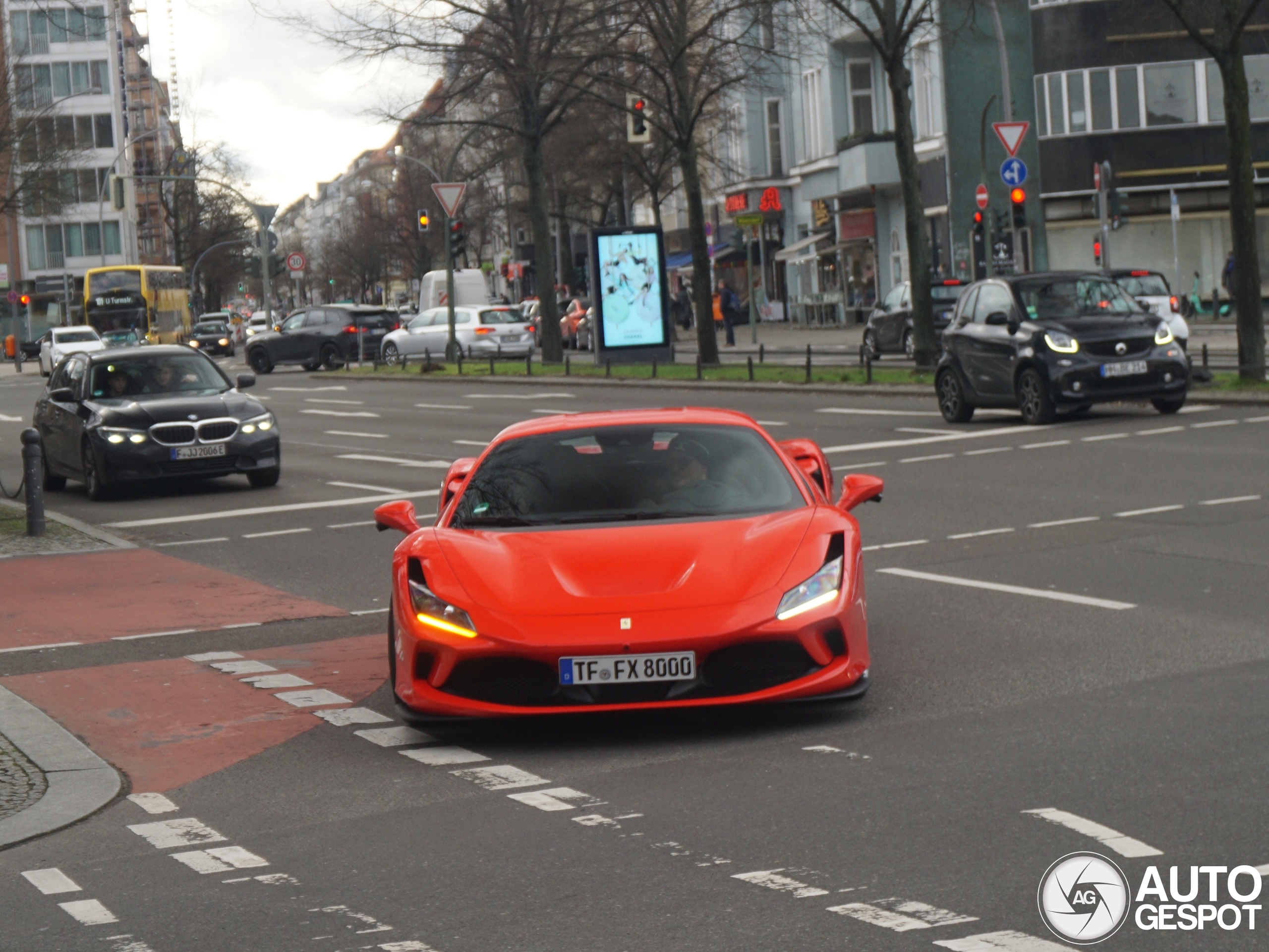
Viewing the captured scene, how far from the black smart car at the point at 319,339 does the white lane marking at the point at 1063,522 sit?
42622 mm

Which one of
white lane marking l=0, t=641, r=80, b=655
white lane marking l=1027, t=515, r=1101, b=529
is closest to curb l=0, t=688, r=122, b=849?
white lane marking l=0, t=641, r=80, b=655

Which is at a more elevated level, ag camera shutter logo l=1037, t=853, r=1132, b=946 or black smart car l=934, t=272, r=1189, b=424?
black smart car l=934, t=272, r=1189, b=424

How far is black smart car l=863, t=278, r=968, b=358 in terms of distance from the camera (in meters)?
39.2

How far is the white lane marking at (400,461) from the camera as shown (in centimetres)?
2169

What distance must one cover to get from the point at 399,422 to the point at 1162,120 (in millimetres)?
30574

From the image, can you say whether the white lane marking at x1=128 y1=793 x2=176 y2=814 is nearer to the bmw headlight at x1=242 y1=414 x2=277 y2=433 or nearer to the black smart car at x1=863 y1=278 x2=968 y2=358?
the bmw headlight at x1=242 y1=414 x2=277 y2=433

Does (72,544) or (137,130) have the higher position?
(137,130)

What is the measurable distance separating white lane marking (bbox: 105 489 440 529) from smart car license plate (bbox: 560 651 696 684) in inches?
417

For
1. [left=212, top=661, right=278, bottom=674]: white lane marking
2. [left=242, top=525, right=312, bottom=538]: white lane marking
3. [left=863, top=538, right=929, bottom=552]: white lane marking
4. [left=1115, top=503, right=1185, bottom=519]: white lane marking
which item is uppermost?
[left=242, top=525, right=312, bottom=538]: white lane marking

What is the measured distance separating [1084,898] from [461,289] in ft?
200

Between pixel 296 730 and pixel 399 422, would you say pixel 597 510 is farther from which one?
pixel 399 422

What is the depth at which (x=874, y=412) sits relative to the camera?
1003 inches

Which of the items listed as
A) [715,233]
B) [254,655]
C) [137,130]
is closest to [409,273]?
[137,130]

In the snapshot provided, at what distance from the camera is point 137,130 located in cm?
16462
